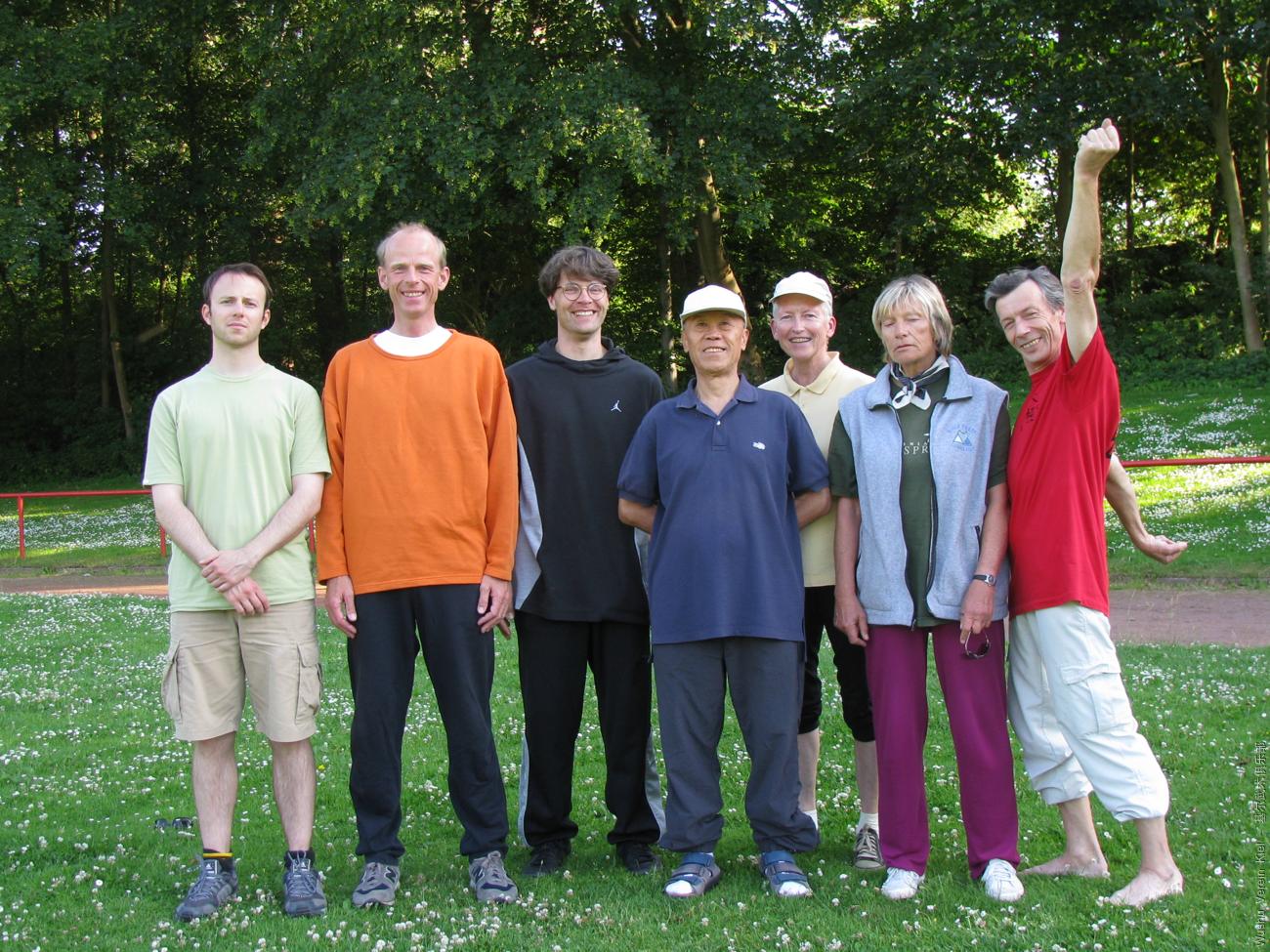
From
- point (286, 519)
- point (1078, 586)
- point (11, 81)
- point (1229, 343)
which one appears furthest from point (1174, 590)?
point (11, 81)

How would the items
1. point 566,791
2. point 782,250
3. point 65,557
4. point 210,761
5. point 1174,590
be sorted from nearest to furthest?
point 210,761, point 566,791, point 1174,590, point 65,557, point 782,250

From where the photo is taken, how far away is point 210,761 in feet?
13.9

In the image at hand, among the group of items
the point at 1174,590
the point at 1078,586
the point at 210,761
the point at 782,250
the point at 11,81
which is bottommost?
the point at 1174,590

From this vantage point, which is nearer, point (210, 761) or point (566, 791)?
point (210, 761)

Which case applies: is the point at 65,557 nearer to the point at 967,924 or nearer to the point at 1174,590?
the point at 1174,590

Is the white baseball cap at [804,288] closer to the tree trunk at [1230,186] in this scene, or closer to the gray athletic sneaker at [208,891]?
the gray athletic sneaker at [208,891]

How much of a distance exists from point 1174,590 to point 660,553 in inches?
339

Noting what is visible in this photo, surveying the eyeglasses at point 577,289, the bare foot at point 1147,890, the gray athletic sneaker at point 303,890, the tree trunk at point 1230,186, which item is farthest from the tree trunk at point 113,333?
the bare foot at point 1147,890

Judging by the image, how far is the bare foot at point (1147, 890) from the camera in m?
3.81

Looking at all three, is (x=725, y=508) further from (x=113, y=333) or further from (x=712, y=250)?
(x=113, y=333)

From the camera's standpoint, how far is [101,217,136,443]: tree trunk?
98.1ft

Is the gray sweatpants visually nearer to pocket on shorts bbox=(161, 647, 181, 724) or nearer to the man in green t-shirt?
the man in green t-shirt

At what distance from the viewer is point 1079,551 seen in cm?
395

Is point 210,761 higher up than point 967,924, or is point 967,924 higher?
point 210,761
